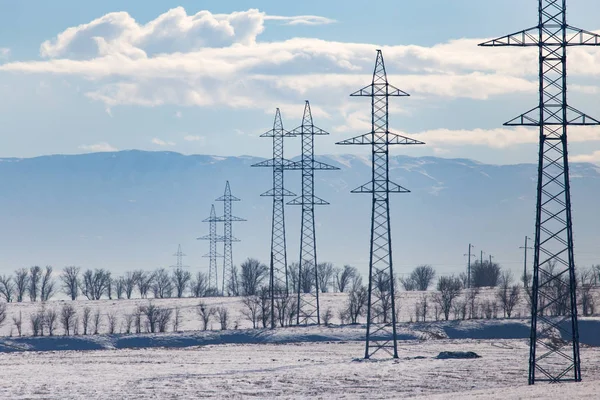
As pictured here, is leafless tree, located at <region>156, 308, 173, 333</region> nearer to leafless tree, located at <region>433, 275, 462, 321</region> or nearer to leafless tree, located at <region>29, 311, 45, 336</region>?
leafless tree, located at <region>29, 311, 45, 336</region>

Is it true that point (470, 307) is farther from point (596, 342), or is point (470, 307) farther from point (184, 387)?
point (184, 387)

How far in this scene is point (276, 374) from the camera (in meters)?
55.9

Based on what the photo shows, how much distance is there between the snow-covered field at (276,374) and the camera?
4741 centimetres

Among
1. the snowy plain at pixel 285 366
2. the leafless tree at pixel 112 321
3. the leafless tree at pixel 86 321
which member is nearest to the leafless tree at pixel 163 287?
the leafless tree at pixel 112 321

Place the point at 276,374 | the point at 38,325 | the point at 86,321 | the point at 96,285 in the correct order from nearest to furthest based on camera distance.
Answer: the point at 276,374, the point at 86,321, the point at 38,325, the point at 96,285

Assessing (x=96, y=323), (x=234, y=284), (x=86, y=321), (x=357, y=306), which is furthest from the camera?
(x=234, y=284)

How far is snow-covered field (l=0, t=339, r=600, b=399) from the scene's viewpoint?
4741cm

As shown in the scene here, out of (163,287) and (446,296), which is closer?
(446,296)

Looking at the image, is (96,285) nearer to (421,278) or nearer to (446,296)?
(421,278)

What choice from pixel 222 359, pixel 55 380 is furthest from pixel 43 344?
pixel 55 380

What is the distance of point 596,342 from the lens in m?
88.4

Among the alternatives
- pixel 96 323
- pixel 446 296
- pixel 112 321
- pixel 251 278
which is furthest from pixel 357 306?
pixel 251 278

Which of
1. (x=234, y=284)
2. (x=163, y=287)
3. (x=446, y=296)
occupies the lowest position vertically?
(x=446, y=296)

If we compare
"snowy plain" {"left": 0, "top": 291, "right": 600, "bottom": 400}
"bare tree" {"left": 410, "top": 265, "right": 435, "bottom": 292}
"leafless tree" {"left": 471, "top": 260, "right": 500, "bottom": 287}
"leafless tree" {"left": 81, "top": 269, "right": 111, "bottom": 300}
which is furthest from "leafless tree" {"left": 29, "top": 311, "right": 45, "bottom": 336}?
"bare tree" {"left": 410, "top": 265, "right": 435, "bottom": 292}
